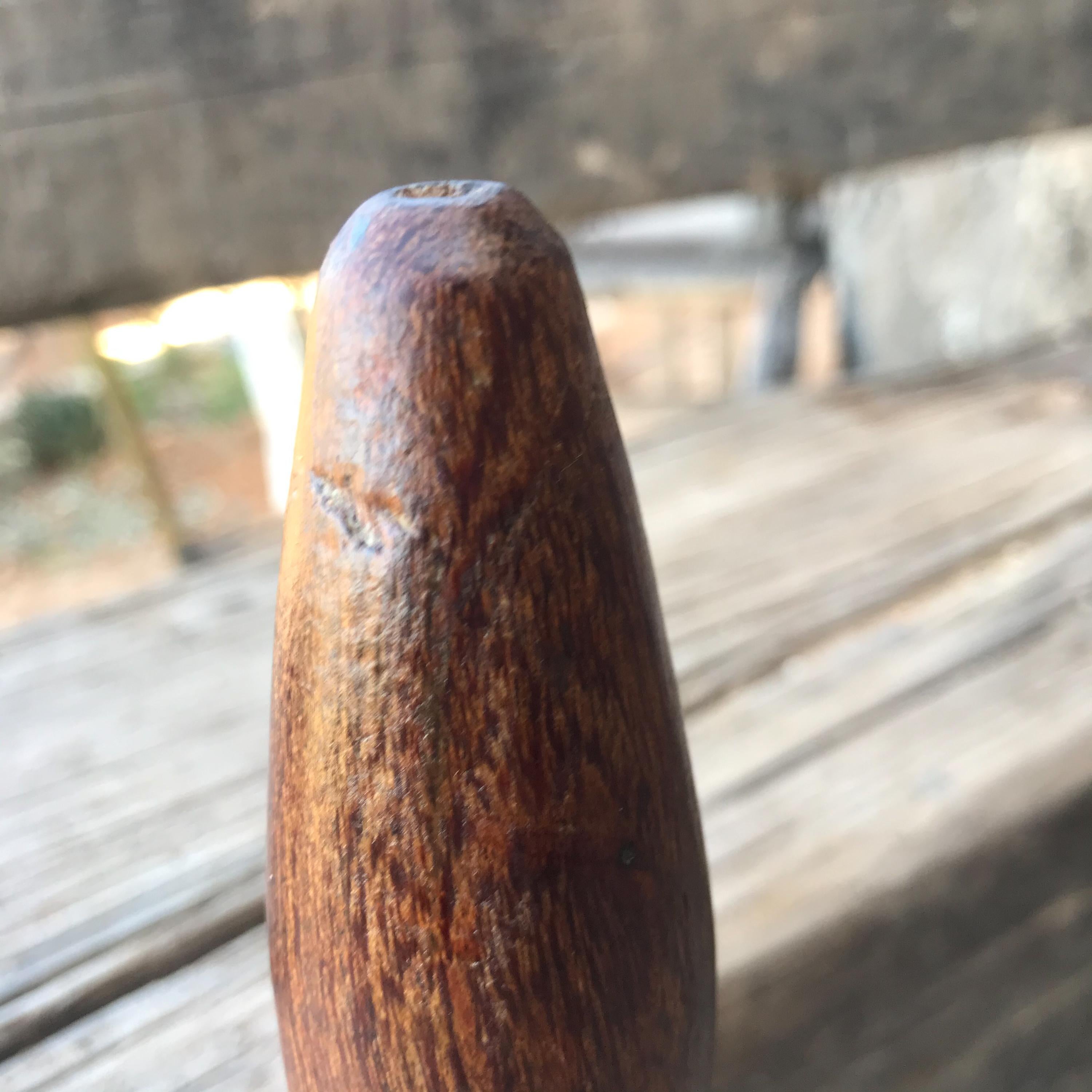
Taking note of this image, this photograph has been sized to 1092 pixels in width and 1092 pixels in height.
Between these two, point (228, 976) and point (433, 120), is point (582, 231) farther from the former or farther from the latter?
point (228, 976)

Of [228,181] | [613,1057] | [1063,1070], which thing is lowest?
[1063,1070]

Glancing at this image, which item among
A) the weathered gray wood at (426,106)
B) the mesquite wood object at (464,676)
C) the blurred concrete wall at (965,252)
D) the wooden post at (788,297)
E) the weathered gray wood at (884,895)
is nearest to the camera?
the mesquite wood object at (464,676)

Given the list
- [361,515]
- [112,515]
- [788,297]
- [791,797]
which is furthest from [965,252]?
[112,515]

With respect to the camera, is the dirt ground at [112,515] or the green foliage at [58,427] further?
the green foliage at [58,427]

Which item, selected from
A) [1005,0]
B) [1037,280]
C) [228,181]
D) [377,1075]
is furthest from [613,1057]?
[1037,280]

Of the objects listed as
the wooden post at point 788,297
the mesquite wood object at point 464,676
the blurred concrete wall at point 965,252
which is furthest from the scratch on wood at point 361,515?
the wooden post at point 788,297

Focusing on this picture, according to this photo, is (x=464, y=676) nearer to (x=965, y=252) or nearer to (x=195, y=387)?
(x=965, y=252)

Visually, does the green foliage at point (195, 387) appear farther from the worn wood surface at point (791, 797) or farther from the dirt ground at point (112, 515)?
the worn wood surface at point (791, 797)
